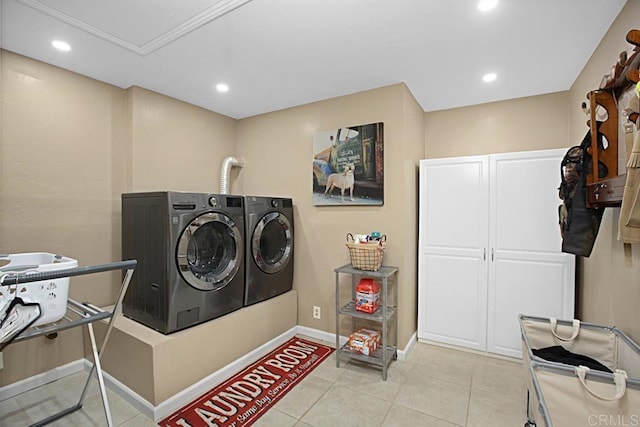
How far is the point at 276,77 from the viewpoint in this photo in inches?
98.5

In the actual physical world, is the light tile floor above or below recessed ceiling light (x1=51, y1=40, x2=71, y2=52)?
below

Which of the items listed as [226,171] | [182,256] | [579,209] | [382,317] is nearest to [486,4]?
[579,209]

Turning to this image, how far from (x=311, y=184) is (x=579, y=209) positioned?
2144 millimetres

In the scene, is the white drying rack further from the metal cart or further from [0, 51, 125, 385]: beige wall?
the metal cart

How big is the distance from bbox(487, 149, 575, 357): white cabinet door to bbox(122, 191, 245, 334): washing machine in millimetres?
2299

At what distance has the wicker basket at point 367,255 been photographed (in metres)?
2.42

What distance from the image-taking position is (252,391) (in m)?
2.14

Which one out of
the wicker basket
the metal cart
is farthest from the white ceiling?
the metal cart

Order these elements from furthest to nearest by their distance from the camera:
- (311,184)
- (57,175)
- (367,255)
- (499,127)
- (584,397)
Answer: (311,184) < (499,127) < (367,255) < (57,175) < (584,397)

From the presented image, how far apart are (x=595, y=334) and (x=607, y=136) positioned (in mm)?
1112

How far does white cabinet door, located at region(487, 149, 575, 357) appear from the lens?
7.88ft

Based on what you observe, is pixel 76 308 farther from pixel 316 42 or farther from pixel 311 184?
pixel 316 42

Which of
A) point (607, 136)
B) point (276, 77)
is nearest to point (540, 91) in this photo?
point (607, 136)

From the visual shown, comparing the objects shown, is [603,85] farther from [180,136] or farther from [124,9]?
[180,136]
